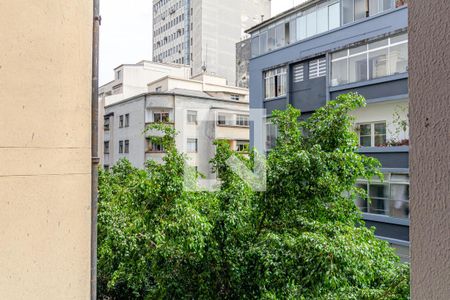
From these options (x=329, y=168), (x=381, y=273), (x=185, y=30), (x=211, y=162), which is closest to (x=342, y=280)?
(x=381, y=273)

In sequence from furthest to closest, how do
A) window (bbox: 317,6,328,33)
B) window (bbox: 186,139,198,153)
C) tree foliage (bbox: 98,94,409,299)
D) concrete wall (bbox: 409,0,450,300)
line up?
1. window (bbox: 317,6,328,33)
2. window (bbox: 186,139,198,153)
3. tree foliage (bbox: 98,94,409,299)
4. concrete wall (bbox: 409,0,450,300)

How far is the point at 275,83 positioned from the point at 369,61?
160 cm

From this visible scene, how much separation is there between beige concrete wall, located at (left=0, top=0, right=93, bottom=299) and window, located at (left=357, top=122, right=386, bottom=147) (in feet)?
12.3

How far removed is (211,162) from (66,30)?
1.38 meters

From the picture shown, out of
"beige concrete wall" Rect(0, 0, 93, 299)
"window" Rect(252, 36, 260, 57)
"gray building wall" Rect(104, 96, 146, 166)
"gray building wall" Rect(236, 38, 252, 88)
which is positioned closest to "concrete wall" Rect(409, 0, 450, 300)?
"beige concrete wall" Rect(0, 0, 93, 299)

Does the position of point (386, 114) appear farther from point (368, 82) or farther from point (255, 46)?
point (255, 46)

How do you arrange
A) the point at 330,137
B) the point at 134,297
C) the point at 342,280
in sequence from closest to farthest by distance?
1. the point at 342,280
2. the point at 330,137
3. the point at 134,297

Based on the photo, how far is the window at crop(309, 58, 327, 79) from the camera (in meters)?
4.72

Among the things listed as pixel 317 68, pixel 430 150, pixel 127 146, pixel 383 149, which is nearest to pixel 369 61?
pixel 317 68

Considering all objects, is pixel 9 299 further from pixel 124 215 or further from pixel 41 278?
pixel 124 215

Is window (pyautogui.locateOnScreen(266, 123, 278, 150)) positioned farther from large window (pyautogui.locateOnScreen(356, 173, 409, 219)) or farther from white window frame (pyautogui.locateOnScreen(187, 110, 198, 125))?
large window (pyautogui.locateOnScreen(356, 173, 409, 219))

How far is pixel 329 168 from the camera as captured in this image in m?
1.93

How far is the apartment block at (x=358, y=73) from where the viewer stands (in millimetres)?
3744

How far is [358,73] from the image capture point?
4.30 meters
